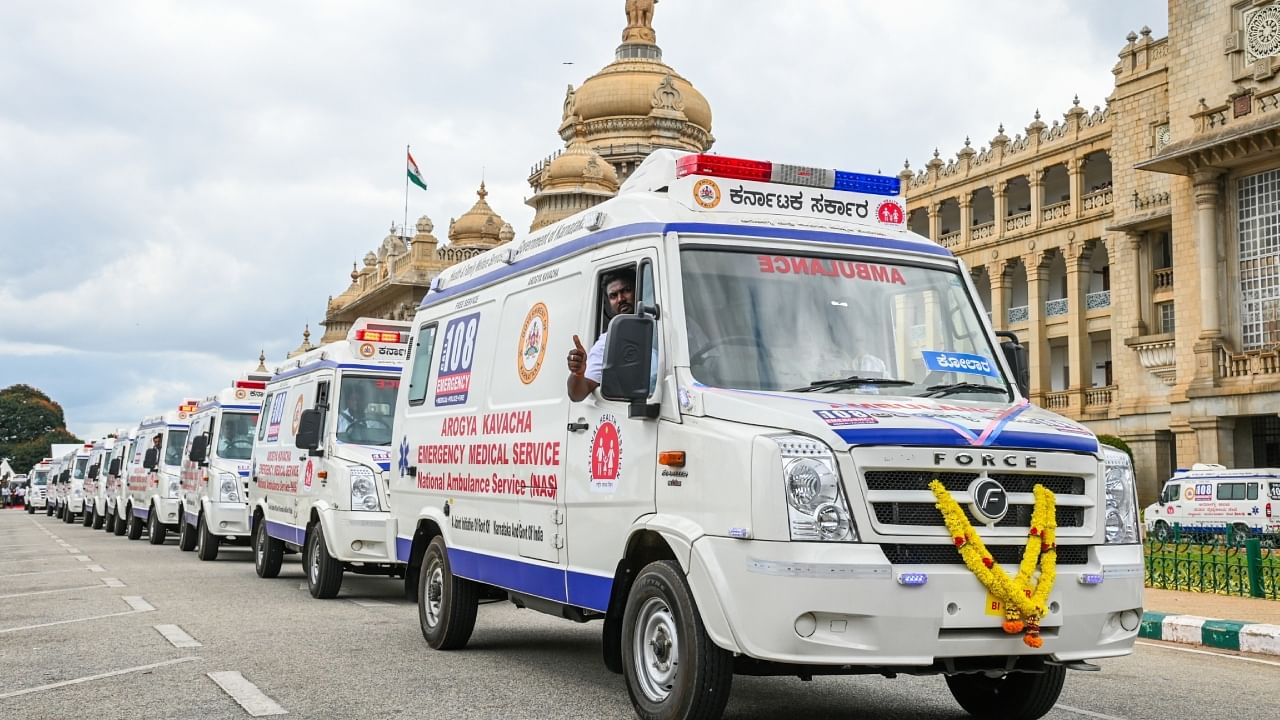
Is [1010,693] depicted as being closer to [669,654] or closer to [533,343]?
[669,654]

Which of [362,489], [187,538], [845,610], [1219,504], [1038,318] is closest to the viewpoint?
[845,610]

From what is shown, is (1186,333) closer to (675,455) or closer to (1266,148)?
(1266,148)

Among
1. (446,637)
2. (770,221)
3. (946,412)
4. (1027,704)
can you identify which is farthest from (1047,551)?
(446,637)

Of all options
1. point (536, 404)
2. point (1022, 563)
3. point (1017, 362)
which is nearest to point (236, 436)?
point (536, 404)

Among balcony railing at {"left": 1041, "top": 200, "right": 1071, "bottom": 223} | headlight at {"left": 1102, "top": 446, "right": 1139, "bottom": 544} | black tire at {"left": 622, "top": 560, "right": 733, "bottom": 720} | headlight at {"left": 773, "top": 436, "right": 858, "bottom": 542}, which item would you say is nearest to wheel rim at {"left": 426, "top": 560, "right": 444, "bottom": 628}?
black tire at {"left": 622, "top": 560, "right": 733, "bottom": 720}

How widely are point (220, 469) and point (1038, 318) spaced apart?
122 feet

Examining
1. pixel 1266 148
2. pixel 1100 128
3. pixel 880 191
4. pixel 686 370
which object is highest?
pixel 1100 128

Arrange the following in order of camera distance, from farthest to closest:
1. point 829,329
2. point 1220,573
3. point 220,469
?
point 220,469, point 1220,573, point 829,329

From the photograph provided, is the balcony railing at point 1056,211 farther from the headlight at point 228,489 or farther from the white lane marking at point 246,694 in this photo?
the white lane marking at point 246,694

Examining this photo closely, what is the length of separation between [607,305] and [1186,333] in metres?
31.2

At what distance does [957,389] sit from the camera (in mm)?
6727

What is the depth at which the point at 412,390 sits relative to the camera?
1080 cm

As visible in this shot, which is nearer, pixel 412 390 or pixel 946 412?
pixel 946 412

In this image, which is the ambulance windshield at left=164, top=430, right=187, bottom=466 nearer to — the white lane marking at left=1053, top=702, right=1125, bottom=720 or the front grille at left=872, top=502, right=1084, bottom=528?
the white lane marking at left=1053, top=702, right=1125, bottom=720
